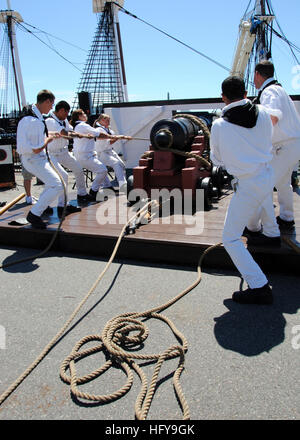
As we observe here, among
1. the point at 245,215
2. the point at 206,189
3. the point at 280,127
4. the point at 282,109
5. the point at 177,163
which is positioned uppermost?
the point at 282,109

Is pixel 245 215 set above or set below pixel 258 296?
above

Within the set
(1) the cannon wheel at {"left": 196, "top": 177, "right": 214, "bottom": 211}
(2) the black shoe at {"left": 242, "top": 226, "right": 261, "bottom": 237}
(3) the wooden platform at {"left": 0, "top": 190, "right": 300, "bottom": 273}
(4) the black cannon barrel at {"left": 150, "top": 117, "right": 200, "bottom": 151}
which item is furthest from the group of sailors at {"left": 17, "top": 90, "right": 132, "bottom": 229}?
(2) the black shoe at {"left": 242, "top": 226, "right": 261, "bottom": 237}

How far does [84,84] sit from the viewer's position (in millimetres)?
31047

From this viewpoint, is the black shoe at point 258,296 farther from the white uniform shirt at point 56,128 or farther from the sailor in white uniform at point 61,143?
the white uniform shirt at point 56,128

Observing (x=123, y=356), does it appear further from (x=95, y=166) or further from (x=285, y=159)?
(x=95, y=166)

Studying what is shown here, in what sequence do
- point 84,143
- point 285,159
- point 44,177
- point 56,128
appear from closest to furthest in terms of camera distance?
point 285,159, point 44,177, point 56,128, point 84,143

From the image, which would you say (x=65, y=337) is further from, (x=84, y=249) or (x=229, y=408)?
(x=84, y=249)

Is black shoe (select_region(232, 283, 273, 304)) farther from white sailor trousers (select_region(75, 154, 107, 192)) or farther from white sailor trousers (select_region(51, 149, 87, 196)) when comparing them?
white sailor trousers (select_region(75, 154, 107, 192))

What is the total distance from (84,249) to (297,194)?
3734 millimetres

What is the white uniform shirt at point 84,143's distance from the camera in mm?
6566

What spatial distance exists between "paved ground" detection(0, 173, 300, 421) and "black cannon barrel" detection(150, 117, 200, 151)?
2.28 metres

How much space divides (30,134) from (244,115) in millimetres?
2871

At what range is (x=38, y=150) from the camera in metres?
4.67

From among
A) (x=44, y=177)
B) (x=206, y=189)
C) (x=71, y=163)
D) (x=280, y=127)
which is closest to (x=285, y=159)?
(x=280, y=127)
